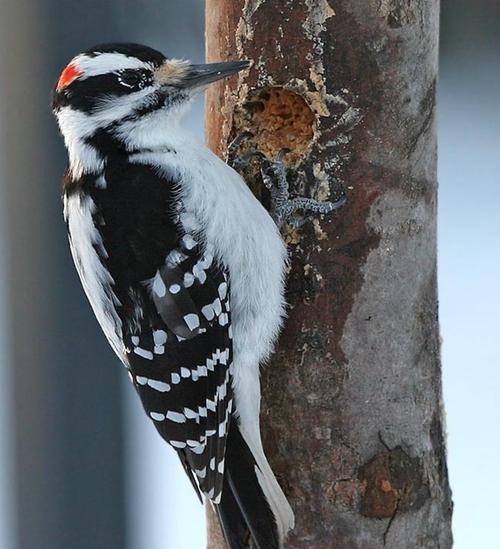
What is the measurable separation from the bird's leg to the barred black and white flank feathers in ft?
0.12

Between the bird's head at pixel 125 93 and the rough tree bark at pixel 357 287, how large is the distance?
0.17 meters

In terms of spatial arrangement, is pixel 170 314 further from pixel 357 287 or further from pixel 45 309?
pixel 45 309

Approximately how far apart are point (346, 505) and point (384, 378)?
0.26 meters

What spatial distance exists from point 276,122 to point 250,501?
0.79 metres

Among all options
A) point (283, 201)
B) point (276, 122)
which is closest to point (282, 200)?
point (283, 201)

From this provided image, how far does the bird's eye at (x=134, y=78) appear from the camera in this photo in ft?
7.22

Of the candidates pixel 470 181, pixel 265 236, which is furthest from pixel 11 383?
pixel 470 181

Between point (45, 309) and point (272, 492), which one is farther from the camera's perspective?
point (45, 309)

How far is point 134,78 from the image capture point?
221 centimetres

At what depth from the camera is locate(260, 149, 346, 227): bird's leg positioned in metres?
2.18

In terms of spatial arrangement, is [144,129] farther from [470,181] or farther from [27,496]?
[470,181]

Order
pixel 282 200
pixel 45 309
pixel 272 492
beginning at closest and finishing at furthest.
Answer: pixel 272 492
pixel 282 200
pixel 45 309

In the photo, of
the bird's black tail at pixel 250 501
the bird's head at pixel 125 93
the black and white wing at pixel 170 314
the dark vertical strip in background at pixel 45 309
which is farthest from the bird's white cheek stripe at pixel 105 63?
the dark vertical strip in background at pixel 45 309

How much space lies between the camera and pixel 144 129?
223 cm
